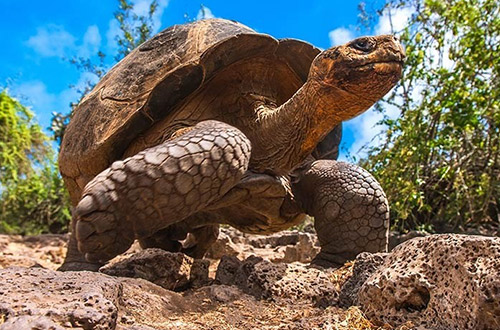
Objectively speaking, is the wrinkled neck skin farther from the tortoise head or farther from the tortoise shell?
the tortoise shell

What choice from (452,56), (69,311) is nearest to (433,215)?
(452,56)

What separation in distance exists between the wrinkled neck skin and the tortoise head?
2 centimetres

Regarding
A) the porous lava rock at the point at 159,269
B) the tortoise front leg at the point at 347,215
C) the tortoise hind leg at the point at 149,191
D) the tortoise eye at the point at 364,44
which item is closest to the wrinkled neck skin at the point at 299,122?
the tortoise eye at the point at 364,44

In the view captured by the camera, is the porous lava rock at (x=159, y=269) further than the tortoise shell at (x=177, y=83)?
No

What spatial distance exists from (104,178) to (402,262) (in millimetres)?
1257

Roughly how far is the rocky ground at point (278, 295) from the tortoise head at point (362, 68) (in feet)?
2.72

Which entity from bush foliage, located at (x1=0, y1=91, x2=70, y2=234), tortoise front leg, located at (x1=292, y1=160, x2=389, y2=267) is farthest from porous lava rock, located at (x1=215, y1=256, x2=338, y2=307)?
bush foliage, located at (x1=0, y1=91, x2=70, y2=234)

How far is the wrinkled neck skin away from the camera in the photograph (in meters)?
2.59

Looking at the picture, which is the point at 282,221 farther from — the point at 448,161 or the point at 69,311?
the point at 448,161

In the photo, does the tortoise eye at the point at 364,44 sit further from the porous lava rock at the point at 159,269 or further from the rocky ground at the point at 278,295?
the porous lava rock at the point at 159,269

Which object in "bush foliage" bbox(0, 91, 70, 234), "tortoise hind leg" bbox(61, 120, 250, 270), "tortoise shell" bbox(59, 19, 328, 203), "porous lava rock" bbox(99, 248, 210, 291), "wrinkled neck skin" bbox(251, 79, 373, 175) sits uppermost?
"bush foliage" bbox(0, 91, 70, 234)

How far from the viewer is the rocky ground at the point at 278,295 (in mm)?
1246

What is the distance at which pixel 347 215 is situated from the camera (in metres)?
3.15

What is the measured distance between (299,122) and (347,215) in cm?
74
